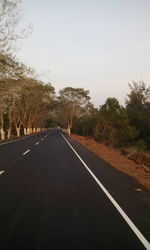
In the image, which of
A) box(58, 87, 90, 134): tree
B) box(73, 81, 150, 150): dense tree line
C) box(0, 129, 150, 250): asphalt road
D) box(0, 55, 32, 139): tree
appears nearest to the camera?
box(0, 129, 150, 250): asphalt road

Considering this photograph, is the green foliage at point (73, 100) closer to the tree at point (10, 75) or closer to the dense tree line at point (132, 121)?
the dense tree line at point (132, 121)

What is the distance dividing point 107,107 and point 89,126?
55.2ft

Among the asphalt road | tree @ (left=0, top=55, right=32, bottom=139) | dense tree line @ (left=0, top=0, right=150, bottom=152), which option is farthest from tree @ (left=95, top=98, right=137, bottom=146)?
the asphalt road

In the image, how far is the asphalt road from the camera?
4.13 metres

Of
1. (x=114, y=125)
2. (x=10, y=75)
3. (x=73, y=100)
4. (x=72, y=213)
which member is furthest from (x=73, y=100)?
(x=72, y=213)

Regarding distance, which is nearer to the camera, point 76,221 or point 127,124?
point 76,221

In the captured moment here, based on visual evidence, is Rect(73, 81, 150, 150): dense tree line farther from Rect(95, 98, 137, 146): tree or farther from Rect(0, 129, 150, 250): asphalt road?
Rect(0, 129, 150, 250): asphalt road

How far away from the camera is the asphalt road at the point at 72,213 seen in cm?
413

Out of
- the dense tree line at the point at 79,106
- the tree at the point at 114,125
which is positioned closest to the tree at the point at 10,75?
the dense tree line at the point at 79,106

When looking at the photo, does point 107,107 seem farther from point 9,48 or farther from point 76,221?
point 76,221

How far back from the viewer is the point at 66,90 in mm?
57812

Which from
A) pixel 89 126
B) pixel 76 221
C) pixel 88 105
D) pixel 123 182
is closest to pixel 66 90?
pixel 88 105

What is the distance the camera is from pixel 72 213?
5445mm

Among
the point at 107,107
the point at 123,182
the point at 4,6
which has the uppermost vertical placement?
the point at 4,6
